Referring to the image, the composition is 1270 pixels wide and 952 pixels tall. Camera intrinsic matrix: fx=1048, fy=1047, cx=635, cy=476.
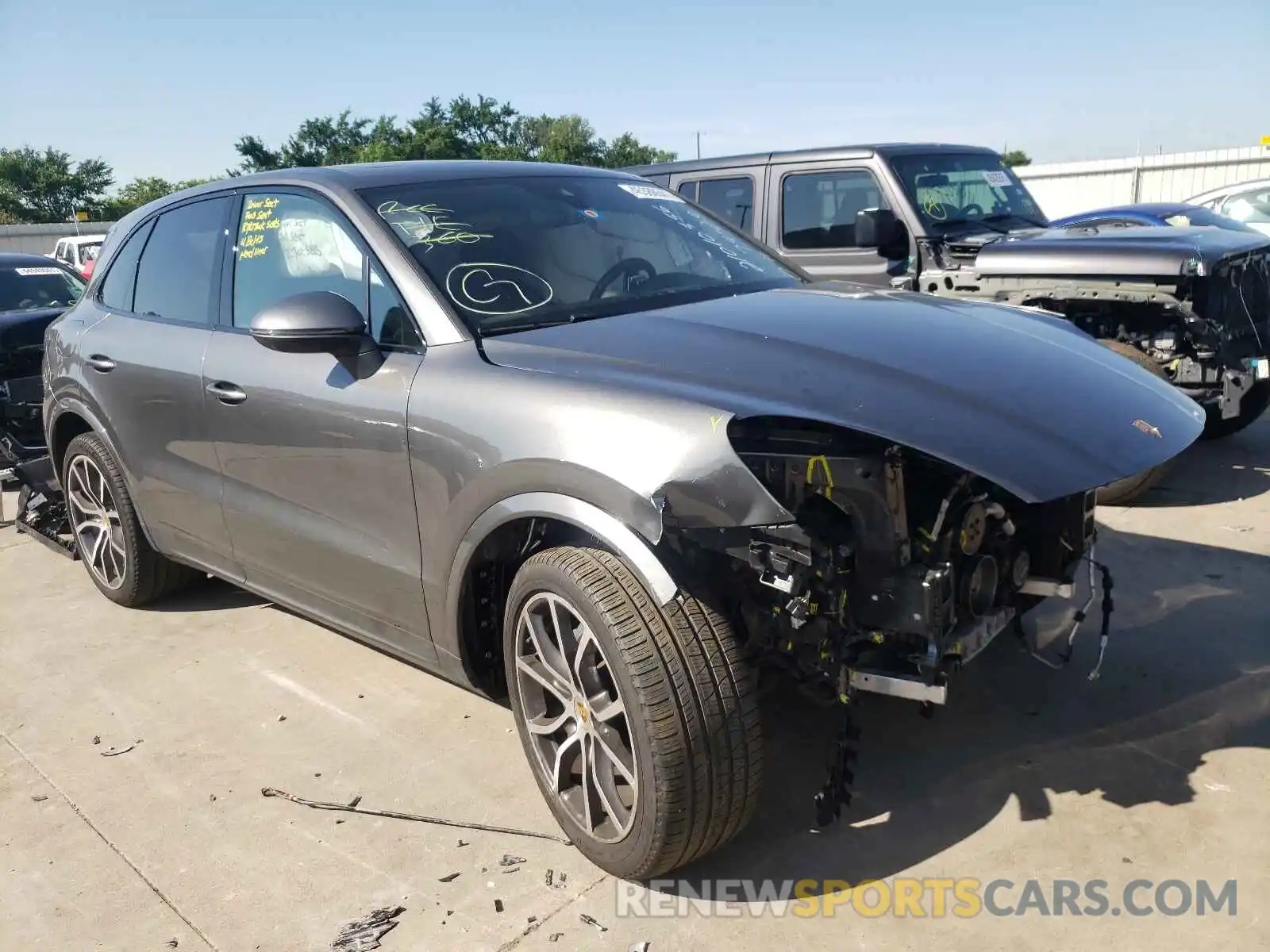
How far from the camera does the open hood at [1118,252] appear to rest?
213 inches

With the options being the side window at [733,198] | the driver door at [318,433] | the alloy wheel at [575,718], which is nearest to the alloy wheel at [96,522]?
the driver door at [318,433]

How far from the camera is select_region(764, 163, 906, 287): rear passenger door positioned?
22.5 feet

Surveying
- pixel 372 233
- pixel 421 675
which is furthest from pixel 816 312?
pixel 421 675

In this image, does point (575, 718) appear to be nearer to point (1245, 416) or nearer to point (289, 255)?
point (289, 255)

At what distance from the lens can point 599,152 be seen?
246 ft

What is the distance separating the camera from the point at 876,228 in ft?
21.4

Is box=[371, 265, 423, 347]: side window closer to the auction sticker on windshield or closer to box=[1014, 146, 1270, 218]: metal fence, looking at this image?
the auction sticker on windshield

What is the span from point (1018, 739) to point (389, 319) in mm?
2277

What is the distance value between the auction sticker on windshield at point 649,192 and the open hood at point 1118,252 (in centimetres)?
261

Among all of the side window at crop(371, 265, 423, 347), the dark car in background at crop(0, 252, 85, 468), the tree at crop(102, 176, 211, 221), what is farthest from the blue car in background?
the tree at crop(102, 176, 211, 221)

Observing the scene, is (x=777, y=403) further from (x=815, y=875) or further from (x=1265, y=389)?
(x=1265, y=389)

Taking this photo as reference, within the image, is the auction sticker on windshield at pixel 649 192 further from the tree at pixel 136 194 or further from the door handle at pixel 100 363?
the tree at pixel 136 194

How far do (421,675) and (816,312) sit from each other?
202 centimetres

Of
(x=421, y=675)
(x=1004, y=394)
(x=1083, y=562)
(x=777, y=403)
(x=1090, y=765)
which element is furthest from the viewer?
(x=421, y=675)
